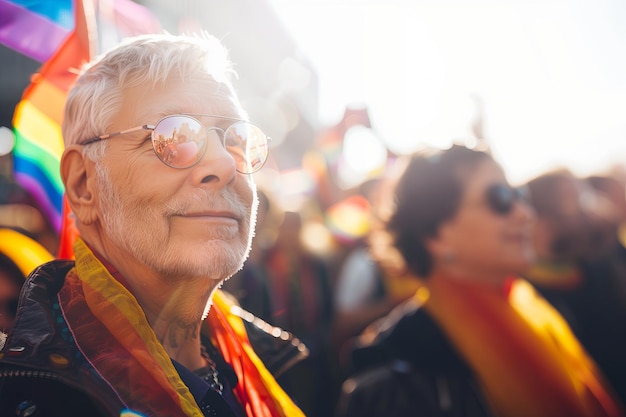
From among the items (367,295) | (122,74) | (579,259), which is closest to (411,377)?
(367,295)

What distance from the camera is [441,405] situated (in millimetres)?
2350

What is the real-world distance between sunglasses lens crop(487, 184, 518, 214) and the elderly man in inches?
62.4

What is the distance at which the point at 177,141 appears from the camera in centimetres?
117

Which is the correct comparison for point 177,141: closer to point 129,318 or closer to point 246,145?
point 246,145

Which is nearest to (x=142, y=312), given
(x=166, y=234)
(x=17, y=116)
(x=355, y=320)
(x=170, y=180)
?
(x=166, y=234)

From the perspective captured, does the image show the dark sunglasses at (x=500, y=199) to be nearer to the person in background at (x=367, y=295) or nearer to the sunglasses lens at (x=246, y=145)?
the person in background at (x=367, y=295)

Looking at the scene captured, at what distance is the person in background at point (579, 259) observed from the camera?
3.24m

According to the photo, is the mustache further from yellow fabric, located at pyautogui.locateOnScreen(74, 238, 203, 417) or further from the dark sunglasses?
the dark sunglasses

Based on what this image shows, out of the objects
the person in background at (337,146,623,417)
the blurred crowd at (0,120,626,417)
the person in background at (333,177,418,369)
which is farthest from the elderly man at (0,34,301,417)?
the person in background at (333,177,418,369)

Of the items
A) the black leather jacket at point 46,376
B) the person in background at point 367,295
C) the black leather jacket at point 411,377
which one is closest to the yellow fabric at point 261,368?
the black leather jacket at point 46,376

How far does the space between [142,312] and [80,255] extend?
0.75 feet

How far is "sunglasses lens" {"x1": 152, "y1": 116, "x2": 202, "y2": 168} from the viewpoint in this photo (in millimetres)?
1165

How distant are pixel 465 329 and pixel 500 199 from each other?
2.22ft

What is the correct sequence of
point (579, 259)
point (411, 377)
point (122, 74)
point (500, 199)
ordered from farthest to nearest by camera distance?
point (579, 259)
point (500, 199)
point (411, 377)
point (122, 74)
